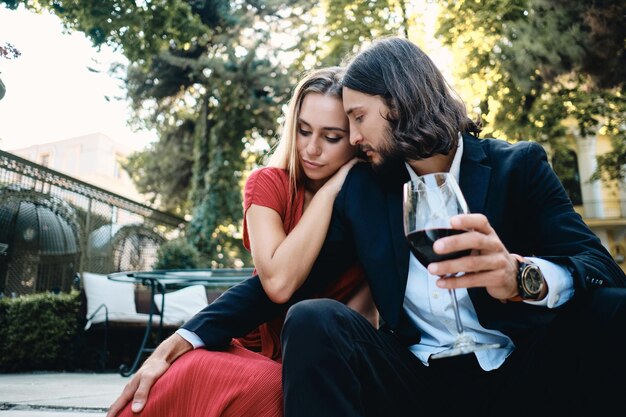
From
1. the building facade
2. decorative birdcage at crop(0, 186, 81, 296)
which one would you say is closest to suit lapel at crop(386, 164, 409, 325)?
the building facade

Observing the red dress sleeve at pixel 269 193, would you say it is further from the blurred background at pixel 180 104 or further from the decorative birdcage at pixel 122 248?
the decorative birdcage at pixel 122 248

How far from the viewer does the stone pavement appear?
2.96m

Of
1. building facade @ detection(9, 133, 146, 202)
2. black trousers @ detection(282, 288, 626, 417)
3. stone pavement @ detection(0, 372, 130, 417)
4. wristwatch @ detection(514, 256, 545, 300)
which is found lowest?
stone pavement @ detection(0, 372, 130, 417)

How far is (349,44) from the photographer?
11297mm

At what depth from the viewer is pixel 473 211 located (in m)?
1.67

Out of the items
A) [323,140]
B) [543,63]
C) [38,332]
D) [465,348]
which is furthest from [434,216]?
[543,63]

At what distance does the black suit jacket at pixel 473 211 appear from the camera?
152 centimetres

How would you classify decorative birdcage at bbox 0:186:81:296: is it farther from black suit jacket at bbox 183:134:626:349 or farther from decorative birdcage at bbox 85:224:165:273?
black suit jacket at bbox 183:134:626:349

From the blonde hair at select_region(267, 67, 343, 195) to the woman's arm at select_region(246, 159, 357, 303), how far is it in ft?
1.21

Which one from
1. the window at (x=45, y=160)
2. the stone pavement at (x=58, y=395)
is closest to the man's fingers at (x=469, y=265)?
the stone pavement at (x=58, y=395)

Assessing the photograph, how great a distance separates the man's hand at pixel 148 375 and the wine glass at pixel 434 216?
0.83 meters

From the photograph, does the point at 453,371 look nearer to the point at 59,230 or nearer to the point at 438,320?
the point at 438,320

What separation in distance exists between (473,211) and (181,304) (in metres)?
5.63

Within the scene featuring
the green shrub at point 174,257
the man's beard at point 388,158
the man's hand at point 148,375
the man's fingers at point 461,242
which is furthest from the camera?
the green shrub at point 174,257
